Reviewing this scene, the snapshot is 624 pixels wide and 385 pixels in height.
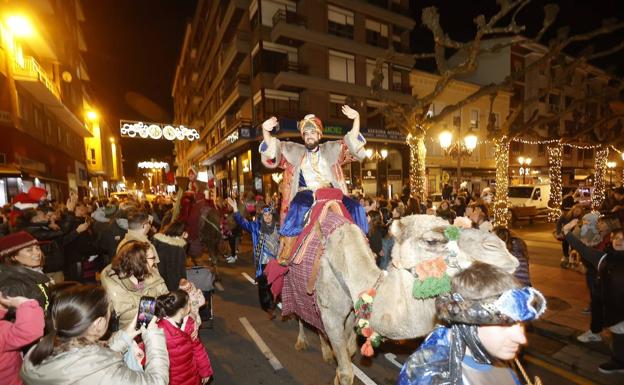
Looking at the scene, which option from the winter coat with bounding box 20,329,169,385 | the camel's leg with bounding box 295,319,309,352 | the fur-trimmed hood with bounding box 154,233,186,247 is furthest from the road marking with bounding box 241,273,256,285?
the winter coat with bounding box 20,329,169,385

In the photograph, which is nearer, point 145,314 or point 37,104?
point 145,314

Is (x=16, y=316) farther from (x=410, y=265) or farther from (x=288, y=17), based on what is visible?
(x=288, y=17)

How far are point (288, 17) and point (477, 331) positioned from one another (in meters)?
26.7

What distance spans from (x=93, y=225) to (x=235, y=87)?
20.7m

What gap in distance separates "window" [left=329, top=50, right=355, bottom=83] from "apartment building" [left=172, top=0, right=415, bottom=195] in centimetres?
7

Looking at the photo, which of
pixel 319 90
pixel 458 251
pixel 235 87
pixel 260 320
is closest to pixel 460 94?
pixel 319 90

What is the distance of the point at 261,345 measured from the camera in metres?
5.41

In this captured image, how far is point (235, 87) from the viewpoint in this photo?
88.0 feet

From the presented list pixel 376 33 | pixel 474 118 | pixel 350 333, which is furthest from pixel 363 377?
pixel 474 118

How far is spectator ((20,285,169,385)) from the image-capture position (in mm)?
1753

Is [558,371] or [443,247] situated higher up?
[443,247]

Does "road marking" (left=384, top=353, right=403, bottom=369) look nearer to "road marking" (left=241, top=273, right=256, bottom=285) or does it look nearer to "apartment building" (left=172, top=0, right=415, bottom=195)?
"road marking" (left=241, top=273, right=256, bottom=285)

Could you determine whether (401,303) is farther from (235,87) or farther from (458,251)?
(235,87)

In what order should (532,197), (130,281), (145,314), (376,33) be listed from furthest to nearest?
1. (376,33)
2. (532,197)
3. (130,281)
4. (145,314)
